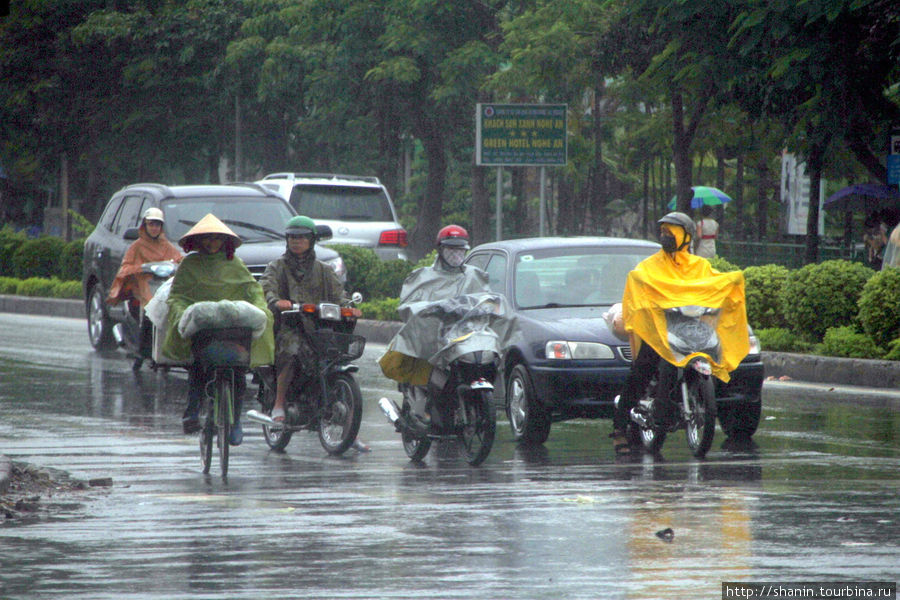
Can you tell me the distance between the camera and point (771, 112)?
24578mm

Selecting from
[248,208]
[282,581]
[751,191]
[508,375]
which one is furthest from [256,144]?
[282,581]

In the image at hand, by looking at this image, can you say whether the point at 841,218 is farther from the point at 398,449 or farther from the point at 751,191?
the point at 398,449

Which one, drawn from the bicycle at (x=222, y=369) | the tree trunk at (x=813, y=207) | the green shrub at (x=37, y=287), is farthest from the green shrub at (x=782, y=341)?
the green shrub at (x=37, y=287)

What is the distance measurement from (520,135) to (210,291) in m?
14.8

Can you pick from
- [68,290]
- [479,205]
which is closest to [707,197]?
[479,205]

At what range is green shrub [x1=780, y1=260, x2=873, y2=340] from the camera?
17812 mm

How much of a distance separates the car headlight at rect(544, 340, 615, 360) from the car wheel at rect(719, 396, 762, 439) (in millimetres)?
950

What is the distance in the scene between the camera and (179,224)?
1947cm

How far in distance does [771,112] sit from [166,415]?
13.0 metres

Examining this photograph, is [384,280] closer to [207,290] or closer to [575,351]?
[575,351]

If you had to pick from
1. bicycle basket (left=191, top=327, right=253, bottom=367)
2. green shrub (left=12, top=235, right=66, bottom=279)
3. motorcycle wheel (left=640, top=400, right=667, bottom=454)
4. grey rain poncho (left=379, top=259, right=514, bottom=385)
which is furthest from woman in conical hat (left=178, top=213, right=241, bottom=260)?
green shrub (left=12, top=235, right=66, bottom=279)

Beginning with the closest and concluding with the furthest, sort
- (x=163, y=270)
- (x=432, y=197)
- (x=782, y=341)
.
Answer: (x=163, y=270) → (x=782, y=341) → (x=432, y=197)

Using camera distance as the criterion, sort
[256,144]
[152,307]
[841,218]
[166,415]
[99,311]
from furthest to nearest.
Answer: [256,144] → [841,218] → [99,311] → [166,415] → [152,307]

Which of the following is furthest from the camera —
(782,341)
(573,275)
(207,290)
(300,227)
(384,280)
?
(384,280)
